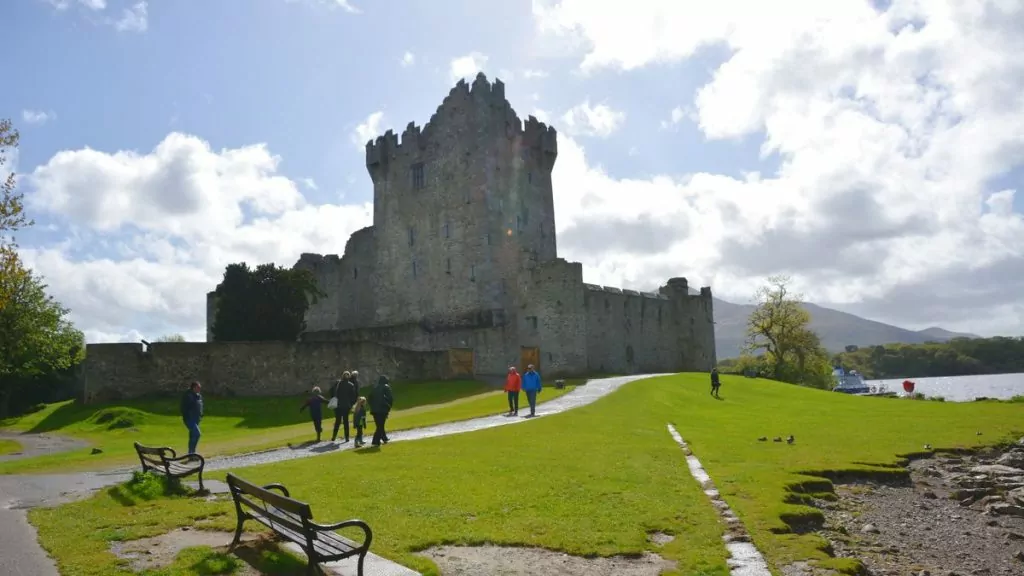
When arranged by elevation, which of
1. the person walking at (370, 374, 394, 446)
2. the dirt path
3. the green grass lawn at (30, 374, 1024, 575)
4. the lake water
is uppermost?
the person walking at (370, 374, 394, 446)

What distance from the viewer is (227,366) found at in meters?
38.3

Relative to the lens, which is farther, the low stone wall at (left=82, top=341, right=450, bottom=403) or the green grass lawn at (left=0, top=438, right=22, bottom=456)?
the low stone wall at (left=82, top=341, right=450, bottom=403)

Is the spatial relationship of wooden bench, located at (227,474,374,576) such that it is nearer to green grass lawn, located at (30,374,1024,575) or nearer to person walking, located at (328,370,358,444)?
green grass lawn, located at (30,374,1024,575)

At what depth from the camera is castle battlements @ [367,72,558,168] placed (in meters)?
54.7

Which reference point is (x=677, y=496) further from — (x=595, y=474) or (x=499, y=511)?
(x=499, y=511)

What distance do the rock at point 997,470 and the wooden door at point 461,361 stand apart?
29895 mm

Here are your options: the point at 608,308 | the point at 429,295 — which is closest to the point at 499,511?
the point at 608,308

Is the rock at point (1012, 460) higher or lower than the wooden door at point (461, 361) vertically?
lower

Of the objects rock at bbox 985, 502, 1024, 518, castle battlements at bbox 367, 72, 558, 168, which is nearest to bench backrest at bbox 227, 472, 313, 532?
rock at bbox 985, 502, 1024, 518

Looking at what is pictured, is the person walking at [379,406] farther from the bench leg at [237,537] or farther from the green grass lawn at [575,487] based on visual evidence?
the bench leg at [237,537]

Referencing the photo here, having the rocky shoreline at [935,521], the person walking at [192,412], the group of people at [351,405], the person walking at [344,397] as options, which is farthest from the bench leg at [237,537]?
the person walking at [344,397]

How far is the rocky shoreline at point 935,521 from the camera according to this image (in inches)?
425

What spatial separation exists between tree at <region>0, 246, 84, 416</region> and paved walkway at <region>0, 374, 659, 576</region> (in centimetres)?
3171

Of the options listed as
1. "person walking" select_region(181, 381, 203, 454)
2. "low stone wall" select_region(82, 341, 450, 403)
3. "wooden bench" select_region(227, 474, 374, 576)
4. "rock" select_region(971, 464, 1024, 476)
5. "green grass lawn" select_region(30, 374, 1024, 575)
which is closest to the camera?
"wooden bench" select_region(227, 474, 374, 576)
